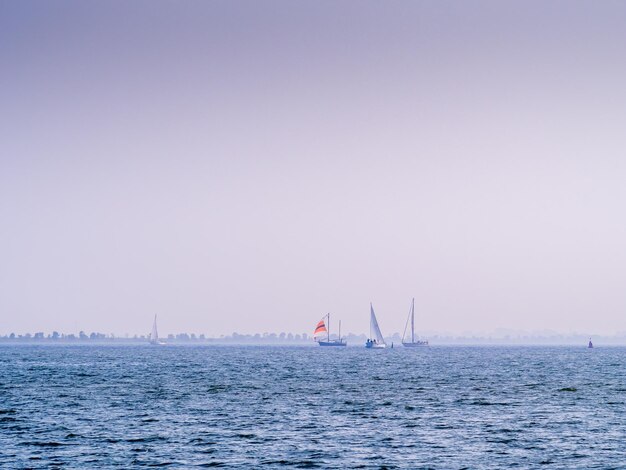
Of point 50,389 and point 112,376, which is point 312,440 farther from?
point 112,376

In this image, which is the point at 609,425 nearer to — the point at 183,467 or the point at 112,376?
the point at 183,467

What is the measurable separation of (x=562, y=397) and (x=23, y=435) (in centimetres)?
6294

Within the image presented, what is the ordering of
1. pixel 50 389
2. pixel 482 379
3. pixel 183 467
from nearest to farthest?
pixel 183 467, pixel 50 389, pixel 482 379

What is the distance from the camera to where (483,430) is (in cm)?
6944

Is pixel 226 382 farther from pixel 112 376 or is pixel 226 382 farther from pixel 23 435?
→ pixel 23 435

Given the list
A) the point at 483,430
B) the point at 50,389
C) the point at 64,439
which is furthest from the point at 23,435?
the point at 50,389

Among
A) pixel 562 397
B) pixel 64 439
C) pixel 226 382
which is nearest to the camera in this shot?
pixel 64 439

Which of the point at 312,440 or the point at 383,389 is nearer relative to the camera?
the point at 312,440

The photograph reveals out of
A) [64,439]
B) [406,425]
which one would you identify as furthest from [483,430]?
[64,439]

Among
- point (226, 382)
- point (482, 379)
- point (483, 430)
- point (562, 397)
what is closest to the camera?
point (483, 430)

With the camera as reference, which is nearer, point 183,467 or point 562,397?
point 183,467

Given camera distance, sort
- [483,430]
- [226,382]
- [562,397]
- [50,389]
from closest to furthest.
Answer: [483,430], [562,397], [50,389], [226,382]

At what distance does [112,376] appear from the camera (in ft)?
472

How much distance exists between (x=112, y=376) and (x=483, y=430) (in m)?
88.6
